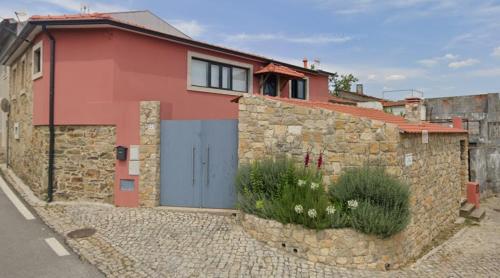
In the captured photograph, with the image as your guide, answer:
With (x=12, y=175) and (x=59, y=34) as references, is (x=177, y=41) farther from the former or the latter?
(x=12, y=175)

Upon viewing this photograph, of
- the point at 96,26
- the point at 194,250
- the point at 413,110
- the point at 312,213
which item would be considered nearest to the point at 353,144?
the point at 312,213

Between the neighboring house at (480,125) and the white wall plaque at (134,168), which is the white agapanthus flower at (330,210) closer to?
the white wall plaque at (134,168)

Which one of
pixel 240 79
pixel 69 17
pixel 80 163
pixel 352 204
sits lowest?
pixel 352 204

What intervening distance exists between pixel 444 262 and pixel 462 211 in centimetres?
496

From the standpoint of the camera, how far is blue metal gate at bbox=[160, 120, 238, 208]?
27.2 feet

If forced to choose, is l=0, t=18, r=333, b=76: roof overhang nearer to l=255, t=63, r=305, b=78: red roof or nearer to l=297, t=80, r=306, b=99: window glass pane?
l=255, t=63, r=305, b=78: red roof

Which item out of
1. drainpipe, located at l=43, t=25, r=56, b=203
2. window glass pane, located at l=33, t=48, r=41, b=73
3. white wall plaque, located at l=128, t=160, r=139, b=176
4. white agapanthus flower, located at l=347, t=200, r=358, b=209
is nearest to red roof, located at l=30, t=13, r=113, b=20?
drainpipe, located at l=43, t=25, r=56, b=203

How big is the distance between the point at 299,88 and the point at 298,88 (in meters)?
0.07

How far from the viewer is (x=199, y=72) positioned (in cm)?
1174

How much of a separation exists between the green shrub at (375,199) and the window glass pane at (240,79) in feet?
24.6

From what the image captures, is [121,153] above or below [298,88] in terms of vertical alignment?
below

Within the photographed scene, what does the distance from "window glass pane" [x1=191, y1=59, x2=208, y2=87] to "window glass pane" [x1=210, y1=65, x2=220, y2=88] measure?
271 millimetres

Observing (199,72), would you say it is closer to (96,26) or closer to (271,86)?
(96,26)

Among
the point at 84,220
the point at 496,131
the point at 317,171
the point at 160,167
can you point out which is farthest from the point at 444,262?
the point at 496,131
